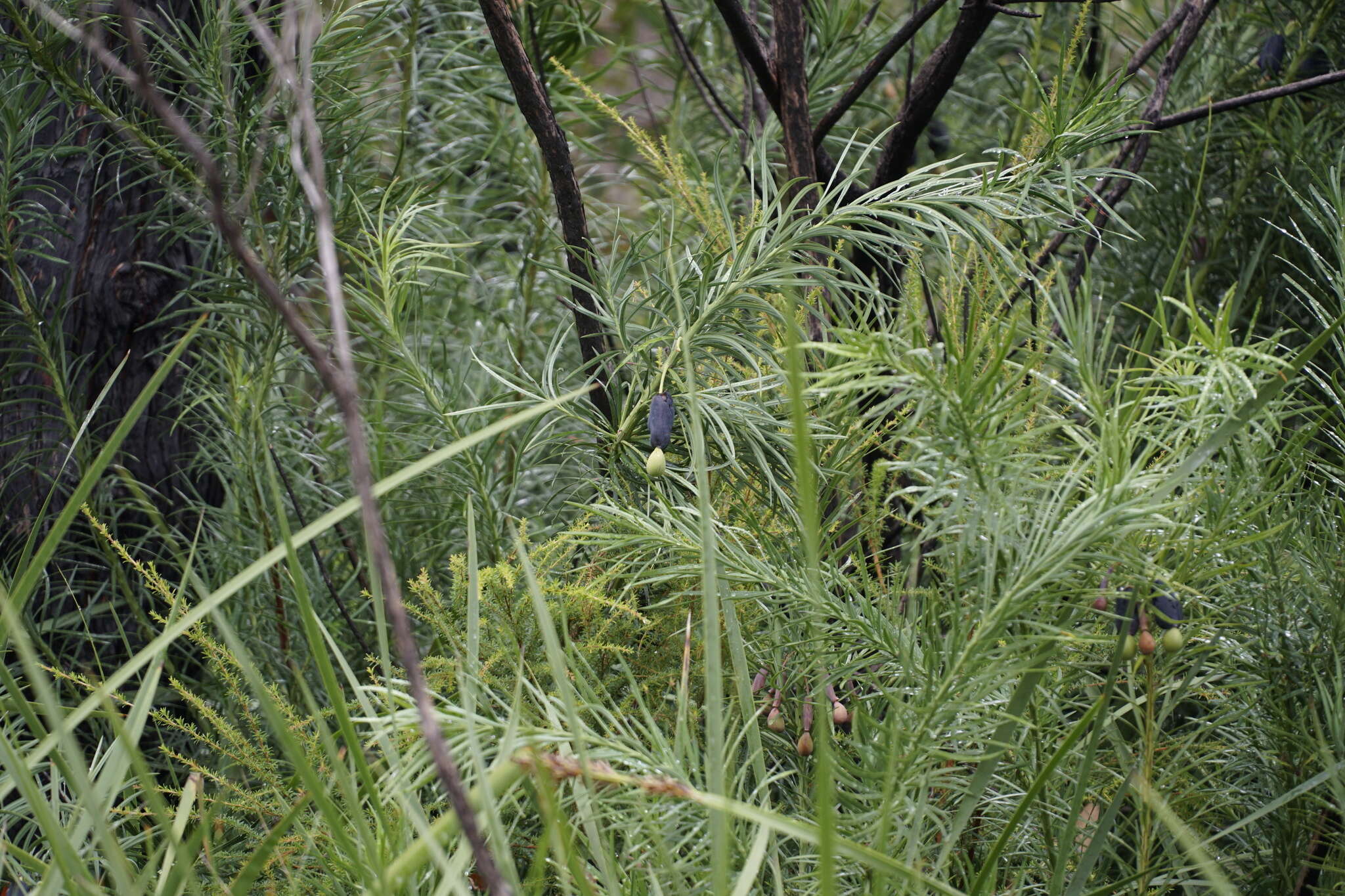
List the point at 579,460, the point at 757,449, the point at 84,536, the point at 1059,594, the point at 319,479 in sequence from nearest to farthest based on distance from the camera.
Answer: the point at 1059,594 → the point at 757,449 → the point at 579,460 → the point at 84,536 → the point at 319,479

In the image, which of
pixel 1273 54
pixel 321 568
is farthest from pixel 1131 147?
pixel 321 568

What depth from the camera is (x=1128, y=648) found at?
36cm

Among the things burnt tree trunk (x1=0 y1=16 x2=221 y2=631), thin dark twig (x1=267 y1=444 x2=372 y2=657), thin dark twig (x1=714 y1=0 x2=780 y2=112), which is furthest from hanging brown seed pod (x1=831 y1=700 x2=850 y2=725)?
burnt tree trunk (x1=0 y1=16 x2=221 y2=631)

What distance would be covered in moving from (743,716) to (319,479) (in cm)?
60

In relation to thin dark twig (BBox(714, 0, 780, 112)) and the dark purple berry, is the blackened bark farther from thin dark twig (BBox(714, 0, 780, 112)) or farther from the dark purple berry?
the dark purple berry

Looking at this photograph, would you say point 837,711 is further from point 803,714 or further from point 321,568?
point 321,568

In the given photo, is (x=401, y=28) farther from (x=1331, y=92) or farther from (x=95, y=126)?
(x=1331, y=92)

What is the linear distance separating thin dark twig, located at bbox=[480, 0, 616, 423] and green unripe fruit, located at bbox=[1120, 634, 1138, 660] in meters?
0.24

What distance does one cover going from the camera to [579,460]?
1.88 feet

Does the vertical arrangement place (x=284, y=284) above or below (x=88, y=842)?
above

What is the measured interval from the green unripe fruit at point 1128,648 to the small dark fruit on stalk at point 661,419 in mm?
183

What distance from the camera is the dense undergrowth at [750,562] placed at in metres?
0.33

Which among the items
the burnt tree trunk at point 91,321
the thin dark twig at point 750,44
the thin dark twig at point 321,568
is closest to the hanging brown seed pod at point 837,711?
the thin dark twig at point 321,568

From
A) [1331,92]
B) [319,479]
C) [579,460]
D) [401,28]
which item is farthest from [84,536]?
[1331,92]
